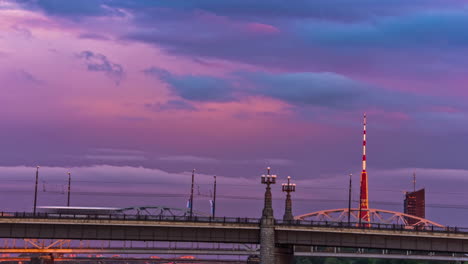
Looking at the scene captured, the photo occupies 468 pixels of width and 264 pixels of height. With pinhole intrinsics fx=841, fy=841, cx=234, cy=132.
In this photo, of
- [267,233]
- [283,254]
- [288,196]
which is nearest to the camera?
[267,233]

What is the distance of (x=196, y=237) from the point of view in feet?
412

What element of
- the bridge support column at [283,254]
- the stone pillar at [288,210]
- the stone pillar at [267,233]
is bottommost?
the bridge support column at [283,254]

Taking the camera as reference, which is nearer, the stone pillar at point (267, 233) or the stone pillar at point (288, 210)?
the stone pillar at point (267, 233)

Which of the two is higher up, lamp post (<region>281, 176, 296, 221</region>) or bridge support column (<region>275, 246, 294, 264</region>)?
lamp post (<region>281, 176, 296, 221</region>)

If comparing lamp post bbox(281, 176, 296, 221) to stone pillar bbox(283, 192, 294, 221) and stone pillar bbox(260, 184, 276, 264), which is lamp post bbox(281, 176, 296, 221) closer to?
stone pillar bbox(283, 192, 294, 221)

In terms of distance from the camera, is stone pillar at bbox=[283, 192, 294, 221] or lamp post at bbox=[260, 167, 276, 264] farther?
Answer: stone pillar at bbox=[283, 192, 294, 221]

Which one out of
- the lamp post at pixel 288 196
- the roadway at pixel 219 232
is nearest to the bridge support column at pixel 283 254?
the roadway at pixel 219 232

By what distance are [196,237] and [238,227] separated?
21.2 ft

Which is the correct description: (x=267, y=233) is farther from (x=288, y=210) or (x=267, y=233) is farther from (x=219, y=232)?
(x=288, y=210)

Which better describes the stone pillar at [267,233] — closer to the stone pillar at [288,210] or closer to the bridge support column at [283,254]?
the bridge support column at [283,254]

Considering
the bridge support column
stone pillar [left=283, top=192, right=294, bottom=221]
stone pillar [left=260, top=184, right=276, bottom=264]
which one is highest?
stone pillar [left=283, top=192, right=294, bottom=221]

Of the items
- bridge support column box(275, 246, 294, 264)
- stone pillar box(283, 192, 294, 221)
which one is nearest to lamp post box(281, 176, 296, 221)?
stone pillar box(283, 192, 294, 221)

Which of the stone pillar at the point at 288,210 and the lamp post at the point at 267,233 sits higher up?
the stone pillar at the point at 288,210

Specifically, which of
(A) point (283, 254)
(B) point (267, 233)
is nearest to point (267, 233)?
(B) point (267, 233)
